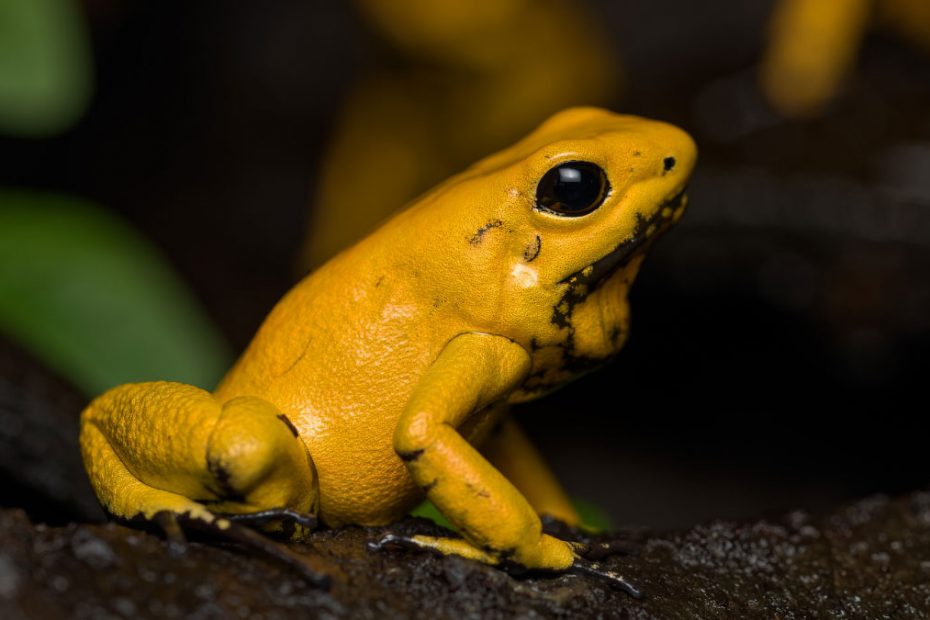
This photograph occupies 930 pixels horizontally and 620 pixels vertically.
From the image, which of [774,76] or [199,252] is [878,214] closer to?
[774,76]

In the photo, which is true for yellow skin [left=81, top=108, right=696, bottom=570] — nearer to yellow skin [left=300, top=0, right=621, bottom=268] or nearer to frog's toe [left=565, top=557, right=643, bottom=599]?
frog's toe [left=565, top=557, right=643, bottom=599]

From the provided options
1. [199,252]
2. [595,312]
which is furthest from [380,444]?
[199,252]

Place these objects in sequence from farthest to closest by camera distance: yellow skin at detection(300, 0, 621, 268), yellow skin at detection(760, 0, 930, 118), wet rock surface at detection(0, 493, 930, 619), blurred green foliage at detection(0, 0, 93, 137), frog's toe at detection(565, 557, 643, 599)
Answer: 1. yellow skin at detection(300, 0, 621, 268)
2. yellow skin at detection(760, 0, 930, 118)
3. blurred green foliage at detection(0, 0, 93, 137)
4. frog's toe at detection(565, 557, 643, 599)
5. wet rock surface at detection(0, 493, 930, 619)

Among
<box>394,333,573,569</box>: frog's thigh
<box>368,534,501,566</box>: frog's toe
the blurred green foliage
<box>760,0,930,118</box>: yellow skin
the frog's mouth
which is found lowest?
<box>368,534,501,566</box>: frog's toe

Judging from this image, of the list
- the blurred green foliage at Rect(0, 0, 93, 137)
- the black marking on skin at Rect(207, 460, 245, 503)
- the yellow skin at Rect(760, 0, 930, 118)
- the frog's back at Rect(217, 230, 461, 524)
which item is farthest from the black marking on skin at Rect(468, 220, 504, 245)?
the yellow skin at Rect(760, 0, 930, 118)

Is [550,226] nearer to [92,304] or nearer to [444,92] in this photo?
[92,304]

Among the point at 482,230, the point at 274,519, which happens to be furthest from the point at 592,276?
the point at 274,519

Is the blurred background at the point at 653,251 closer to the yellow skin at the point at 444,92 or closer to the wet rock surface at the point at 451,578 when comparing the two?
the yellow skin at the point at 444,92
